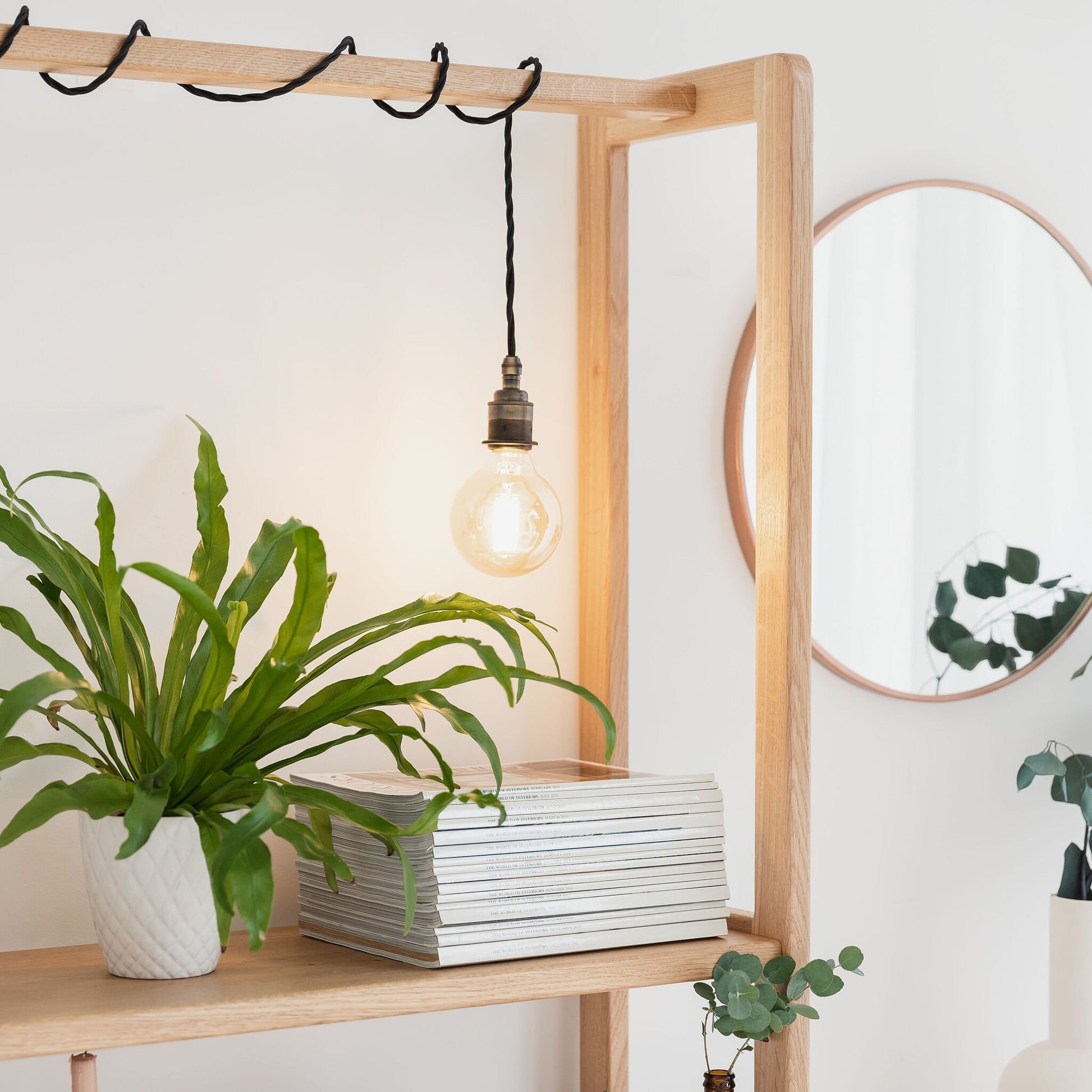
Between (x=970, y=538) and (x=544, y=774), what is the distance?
72 centimetres

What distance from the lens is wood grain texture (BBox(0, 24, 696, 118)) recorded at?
38.6 inches

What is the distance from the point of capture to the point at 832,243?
153 centimetres

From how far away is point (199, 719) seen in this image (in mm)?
971

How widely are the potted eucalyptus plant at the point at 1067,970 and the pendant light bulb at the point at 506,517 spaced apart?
0.69 m

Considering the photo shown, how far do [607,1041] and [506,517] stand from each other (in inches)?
21.7

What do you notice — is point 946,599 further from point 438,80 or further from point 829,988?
point 438,80

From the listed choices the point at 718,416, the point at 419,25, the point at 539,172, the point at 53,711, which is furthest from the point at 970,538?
the point at 53,711

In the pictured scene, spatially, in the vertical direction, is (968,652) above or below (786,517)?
below

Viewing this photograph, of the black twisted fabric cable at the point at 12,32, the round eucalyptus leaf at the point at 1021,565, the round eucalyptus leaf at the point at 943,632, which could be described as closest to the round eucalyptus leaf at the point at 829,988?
the round eucalyptus leaf at the point at 943,632

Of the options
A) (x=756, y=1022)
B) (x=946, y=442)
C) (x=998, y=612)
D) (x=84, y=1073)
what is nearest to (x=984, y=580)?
(x=998, y=612)

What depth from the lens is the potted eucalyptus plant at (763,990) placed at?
3.43ft

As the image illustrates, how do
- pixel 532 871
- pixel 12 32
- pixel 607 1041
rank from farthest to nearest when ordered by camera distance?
1. pixel 607 1041
2. pixel 532 871
3. pixel 12 32

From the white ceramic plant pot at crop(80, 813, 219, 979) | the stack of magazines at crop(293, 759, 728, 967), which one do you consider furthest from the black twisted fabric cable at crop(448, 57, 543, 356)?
the white ceramic plant pot at crop(80, 813, 219, 979)

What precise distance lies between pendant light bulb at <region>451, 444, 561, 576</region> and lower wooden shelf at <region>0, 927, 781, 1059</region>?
1.17ft
